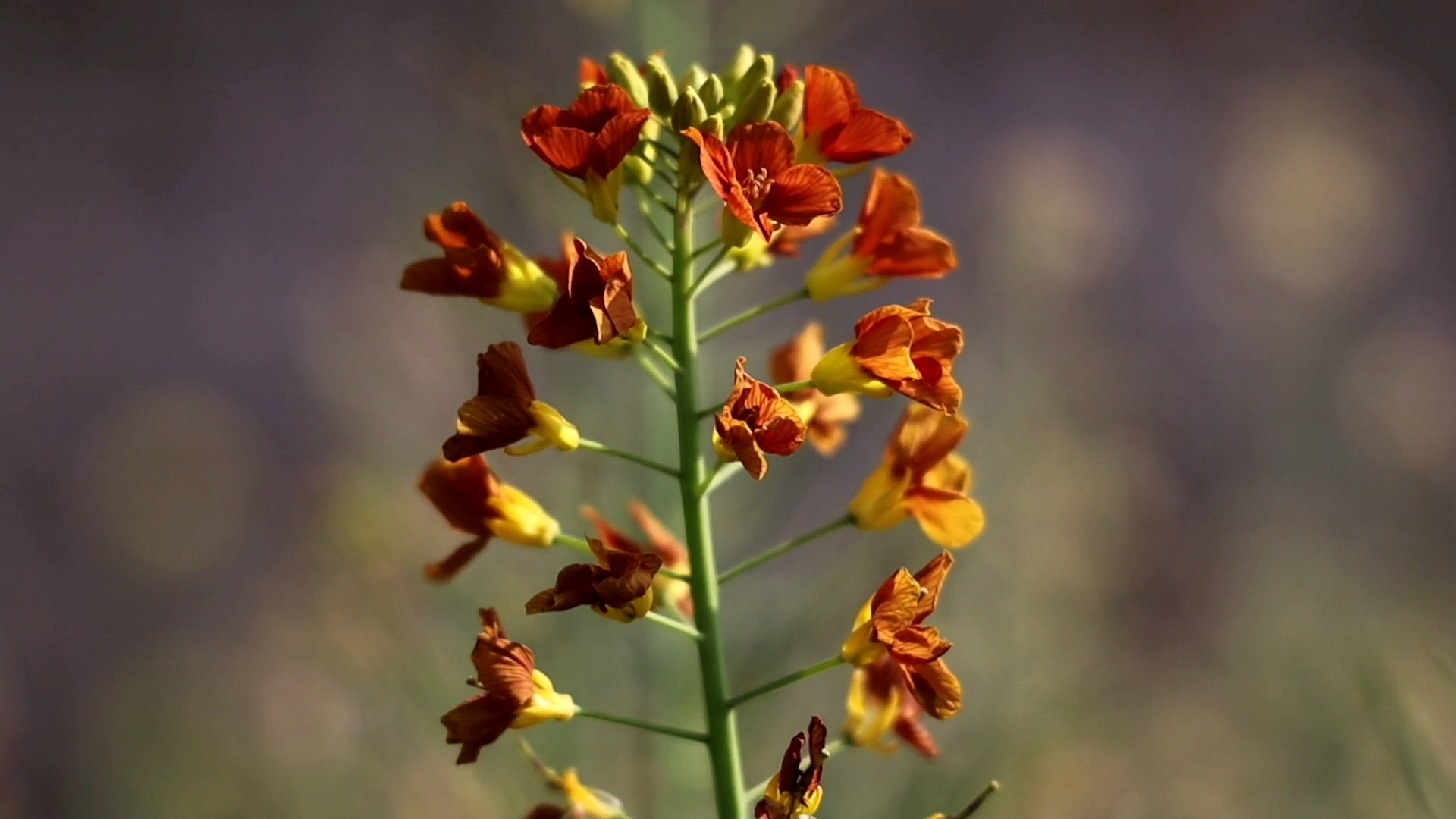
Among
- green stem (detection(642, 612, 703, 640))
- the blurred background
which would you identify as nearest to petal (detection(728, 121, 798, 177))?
green stem (detection(642, 612, 703, 640))

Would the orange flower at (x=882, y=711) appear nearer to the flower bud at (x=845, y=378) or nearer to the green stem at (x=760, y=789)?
the green stem at (x=760, y=789)

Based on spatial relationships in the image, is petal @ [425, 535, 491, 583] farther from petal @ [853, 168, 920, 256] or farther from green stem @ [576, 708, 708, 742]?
petal @ [853, 168, 920, 256]

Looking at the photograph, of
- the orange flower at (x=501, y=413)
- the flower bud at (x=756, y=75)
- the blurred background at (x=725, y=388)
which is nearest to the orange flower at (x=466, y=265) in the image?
the orange flower at (x=501, y=413)

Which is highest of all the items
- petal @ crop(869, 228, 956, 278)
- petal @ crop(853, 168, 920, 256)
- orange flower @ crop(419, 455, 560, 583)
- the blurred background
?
petal @ crop(853, 168, 920, 256)

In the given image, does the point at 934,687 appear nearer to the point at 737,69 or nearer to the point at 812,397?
the point at 812,397

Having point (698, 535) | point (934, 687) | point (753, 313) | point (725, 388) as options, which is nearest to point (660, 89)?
point (753, 313)

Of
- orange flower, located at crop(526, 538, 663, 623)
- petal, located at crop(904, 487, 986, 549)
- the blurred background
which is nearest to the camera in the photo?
orange flower, located at crop(526, 538, 663, 623)

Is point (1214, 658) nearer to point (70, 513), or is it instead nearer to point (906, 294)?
point (906, 294)

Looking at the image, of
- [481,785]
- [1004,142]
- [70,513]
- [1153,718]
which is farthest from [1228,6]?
[70,513]
